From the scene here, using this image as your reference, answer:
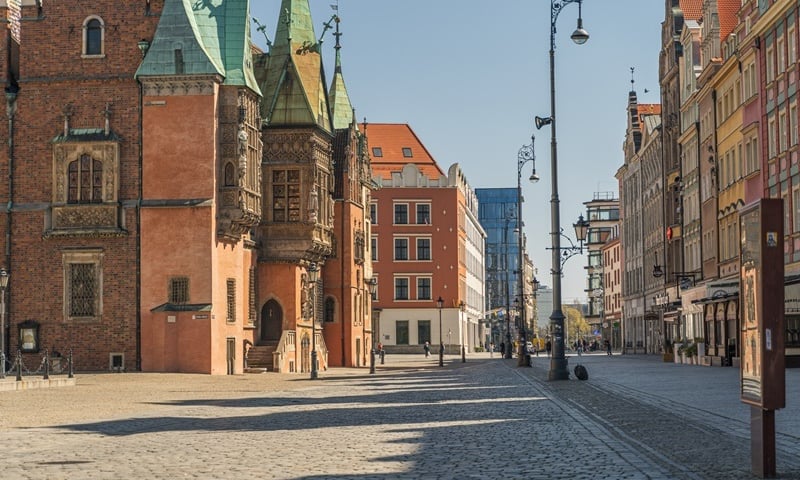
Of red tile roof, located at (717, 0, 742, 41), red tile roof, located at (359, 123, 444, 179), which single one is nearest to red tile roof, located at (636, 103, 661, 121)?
red tile roof, located at (359, 123, 444, 179)

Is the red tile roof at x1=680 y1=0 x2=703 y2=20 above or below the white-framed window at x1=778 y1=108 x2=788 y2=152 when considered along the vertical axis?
above

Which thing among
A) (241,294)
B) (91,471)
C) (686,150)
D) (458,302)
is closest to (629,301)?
(458,302)

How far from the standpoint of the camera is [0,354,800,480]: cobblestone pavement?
42.9ft

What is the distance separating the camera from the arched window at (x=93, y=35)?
49656 millimetres

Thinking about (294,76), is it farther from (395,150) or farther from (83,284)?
(395,150)

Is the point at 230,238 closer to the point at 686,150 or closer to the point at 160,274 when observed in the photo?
the point at 160,274

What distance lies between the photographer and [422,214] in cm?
11144

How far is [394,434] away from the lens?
59.2 ft

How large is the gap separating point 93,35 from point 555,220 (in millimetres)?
21249

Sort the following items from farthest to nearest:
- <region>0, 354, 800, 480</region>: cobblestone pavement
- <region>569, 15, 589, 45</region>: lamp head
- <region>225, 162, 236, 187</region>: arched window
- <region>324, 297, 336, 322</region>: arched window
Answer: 1. <region>324, 297, 336, 322</region>: arched window
2. <region>225, 162, 236, 187</region>: arched window
3. <region>569, 15, 589, 45</region>: lamp head
4. <region>0, 354, 800, 480</region>: cobblestone pavement

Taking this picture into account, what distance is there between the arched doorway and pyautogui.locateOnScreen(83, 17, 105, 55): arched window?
597 inches

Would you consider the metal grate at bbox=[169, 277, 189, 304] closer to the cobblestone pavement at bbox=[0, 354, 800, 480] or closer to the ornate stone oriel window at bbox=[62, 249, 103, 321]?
the ornate stone oriel window at bbox=[62, 249, 103, 321]

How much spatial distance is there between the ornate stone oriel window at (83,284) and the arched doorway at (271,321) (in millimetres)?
11591

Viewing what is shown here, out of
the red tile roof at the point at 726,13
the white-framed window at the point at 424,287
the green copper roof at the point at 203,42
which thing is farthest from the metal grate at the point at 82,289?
the white-framed window at the point at 424,287
